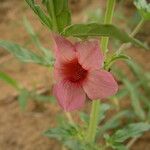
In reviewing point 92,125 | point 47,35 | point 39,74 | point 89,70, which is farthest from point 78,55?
point 47,35

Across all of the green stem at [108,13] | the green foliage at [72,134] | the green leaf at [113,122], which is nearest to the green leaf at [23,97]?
the green leaf at [113,122]

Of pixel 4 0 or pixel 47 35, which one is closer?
pixel 47 35

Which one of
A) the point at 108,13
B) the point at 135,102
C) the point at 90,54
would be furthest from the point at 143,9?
the point at 135,102

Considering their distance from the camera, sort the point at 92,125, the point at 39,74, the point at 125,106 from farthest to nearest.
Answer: the point at 39,74 → the point at 125,106 → the point at 92,125

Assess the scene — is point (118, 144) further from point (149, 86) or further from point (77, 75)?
point (149, 86)

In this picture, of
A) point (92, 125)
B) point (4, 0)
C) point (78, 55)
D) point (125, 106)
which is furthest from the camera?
point (4, 0)

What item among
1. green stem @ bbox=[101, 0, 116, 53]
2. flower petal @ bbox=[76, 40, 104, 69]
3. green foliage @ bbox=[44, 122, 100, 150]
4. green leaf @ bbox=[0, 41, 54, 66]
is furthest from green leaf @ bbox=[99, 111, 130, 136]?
flower petal @ bbox=[76, 40, 104, 69]
